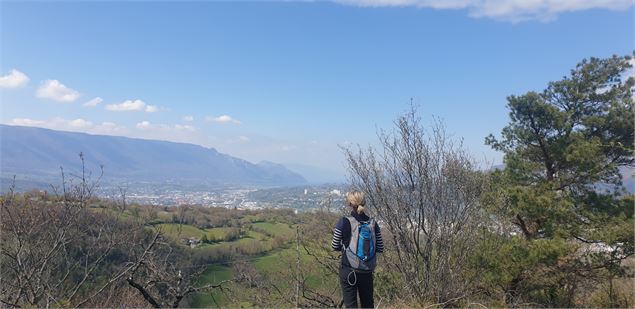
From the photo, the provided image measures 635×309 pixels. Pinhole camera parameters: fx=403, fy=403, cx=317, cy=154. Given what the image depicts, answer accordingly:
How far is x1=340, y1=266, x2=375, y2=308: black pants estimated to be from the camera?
178 inches

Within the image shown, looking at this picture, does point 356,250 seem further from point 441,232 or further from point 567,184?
point 567,184

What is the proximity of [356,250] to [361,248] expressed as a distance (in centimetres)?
6

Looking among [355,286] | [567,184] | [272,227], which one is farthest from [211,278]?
[355,286]

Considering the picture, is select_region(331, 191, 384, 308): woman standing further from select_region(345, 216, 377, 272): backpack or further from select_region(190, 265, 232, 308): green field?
select_region(190, 265, 232, 308): green field

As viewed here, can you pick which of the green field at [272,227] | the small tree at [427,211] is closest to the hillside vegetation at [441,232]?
the small tree at [427,211]

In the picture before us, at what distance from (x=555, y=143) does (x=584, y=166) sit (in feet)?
3.69

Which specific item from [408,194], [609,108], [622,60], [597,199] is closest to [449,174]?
[408,194]

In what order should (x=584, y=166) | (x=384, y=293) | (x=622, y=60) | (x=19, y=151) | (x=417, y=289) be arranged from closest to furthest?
(x=417, y=289), (x=384, y=293), (x=584, y=166), (x=622, y=60), (x=19, y=151)

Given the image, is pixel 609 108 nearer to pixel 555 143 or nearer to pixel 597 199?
pixel 555 143

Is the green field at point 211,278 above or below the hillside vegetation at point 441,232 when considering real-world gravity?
below

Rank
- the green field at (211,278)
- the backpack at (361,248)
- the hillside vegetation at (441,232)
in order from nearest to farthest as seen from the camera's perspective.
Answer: the backpack at (361,248), the hillside vegetation at (441,232), the green field at (211,278)

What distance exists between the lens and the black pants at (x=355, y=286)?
4527 mm

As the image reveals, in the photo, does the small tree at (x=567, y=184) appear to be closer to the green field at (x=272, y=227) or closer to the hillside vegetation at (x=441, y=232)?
the hillside vegetation at (x=441, y=232)

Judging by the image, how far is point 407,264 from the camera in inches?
287
